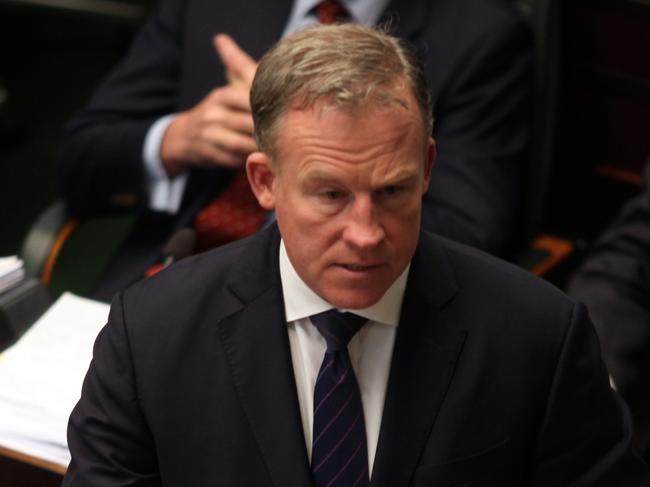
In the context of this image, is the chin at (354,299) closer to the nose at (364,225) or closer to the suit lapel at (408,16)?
the nose at (364,225)

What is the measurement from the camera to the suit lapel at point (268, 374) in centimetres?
157

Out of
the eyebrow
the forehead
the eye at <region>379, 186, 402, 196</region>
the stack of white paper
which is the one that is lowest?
the stack of white paper

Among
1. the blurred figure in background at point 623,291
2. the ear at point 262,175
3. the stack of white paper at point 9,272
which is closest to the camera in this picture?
the ear at point 262,175

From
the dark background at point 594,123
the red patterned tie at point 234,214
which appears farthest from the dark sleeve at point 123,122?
the dark background at point 594,123

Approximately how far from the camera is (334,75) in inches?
55.0

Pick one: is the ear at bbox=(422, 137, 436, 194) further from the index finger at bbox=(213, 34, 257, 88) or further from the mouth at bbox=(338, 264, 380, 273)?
the index finger at bbox=(213, 34, 257, 88)

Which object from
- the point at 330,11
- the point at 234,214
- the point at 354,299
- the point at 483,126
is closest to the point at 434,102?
the point at 483,126

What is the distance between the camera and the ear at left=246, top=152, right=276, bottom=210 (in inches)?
59.2

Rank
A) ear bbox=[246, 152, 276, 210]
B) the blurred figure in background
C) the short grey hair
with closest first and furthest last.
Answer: the short grey hair → ear bbox=[246, 152, 276, 210] → the blurred figure in background

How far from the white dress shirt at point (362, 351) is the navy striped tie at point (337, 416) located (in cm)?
2

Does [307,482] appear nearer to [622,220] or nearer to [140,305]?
[140,305]

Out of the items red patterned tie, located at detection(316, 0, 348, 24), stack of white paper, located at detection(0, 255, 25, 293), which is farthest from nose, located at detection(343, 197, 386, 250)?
red patterned tie, located at detection(316, 0, 348, 24)

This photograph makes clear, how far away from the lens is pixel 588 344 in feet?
5.19

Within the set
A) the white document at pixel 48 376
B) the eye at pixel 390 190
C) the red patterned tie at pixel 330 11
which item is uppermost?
the eye at pixel 390 190
